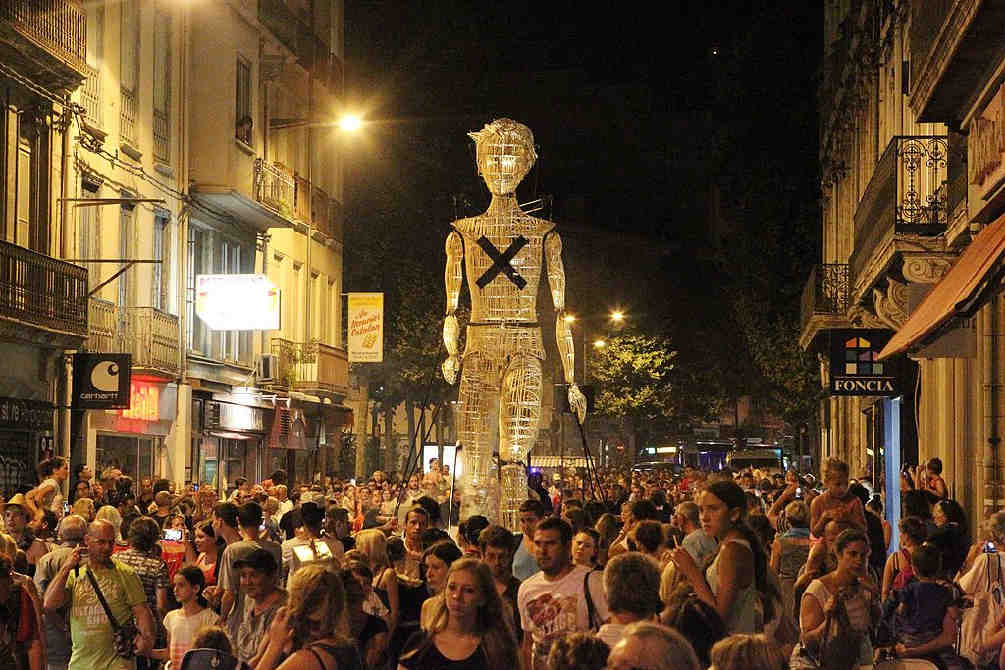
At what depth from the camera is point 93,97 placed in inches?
1102

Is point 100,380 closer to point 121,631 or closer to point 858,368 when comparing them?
point 858,368

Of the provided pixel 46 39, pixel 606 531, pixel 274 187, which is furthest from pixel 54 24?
pixel 606 531

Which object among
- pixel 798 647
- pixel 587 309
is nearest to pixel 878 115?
pixel 798 647

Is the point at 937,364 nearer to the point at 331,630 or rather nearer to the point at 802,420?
the point at 331,630

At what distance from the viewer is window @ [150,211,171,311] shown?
103 feet

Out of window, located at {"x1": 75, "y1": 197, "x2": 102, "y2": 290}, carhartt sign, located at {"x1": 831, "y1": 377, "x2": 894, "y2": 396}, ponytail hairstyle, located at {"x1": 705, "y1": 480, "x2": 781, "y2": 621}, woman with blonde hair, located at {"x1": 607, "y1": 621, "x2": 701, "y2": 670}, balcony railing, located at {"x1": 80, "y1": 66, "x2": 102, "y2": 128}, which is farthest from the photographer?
carhartt sign, located at {"x1": 831, "y1": 377, "x2": 894, "y2": 396}

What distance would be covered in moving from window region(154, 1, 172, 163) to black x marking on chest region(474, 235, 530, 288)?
1338cm

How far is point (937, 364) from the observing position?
25234mm

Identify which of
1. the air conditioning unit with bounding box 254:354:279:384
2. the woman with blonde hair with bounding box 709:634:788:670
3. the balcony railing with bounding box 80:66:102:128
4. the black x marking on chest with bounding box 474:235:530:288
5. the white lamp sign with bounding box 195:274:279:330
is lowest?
the woman with blonde hair with bounding box 709:634:788:670

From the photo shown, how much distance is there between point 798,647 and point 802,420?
42.1 m

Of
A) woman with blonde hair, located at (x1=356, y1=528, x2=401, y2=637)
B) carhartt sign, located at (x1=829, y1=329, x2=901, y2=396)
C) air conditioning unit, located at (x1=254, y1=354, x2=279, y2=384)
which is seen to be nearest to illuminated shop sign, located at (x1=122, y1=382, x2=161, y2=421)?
air conditioning unit, located at (x1=254, y1=354, x2=279, y2=384)

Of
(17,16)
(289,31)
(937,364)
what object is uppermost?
(289,31)

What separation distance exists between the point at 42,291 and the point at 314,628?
18.4 metres

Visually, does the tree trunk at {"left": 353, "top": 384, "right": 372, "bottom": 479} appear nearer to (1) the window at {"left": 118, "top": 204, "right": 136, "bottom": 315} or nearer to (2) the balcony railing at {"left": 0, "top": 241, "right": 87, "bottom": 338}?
(1) the window at {"left": 118, "top": 204, "right": 136, "bottom": 315}
